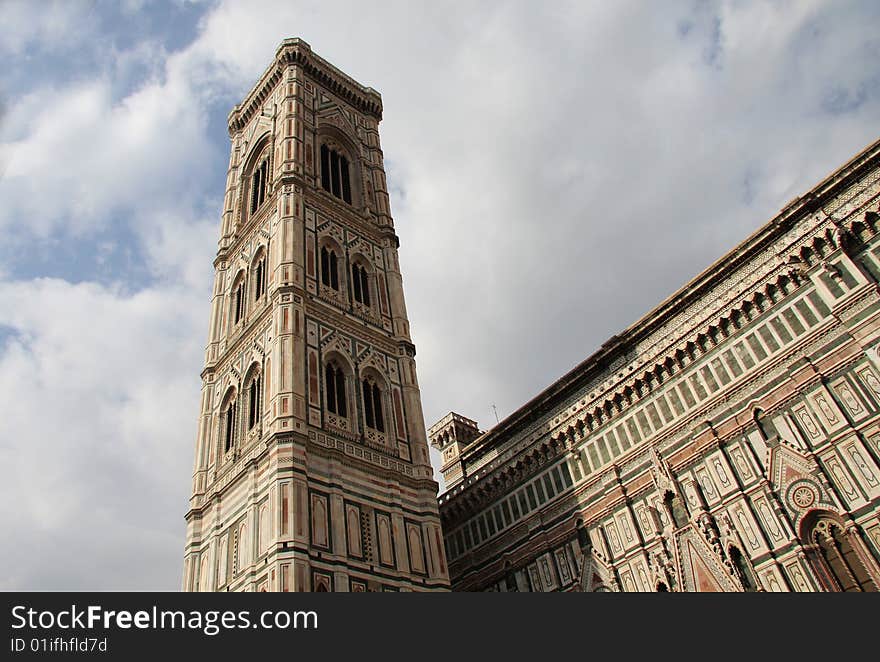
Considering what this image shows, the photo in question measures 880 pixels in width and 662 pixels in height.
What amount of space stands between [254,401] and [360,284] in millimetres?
5789

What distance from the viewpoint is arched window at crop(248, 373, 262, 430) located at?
65.4ft

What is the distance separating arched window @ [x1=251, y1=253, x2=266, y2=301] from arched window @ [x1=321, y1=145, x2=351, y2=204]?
421 centimetres

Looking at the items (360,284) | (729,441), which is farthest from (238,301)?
(729,441)

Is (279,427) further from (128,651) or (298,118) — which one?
(298,118)

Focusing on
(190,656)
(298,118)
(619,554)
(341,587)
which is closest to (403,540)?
(341,587)

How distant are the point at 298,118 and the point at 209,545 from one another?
54.6ft

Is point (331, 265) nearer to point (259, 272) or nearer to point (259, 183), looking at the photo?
point (259, 272)

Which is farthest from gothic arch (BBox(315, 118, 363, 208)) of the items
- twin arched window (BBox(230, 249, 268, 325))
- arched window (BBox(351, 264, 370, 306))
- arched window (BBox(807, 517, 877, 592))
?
arched window (BBox(807, 517, 877, 592))

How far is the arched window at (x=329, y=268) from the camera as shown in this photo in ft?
75.5

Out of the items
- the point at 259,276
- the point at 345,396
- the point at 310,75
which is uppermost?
the point at 310,75

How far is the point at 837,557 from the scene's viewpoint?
14180 millimetres

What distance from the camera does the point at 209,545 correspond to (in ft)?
61.0

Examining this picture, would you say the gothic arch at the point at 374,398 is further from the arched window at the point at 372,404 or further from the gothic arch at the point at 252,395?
the gothic arch at the point at 252,395

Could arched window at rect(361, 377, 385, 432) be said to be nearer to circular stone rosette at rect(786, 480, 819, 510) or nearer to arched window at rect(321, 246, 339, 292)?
arched window at rect(321, 246, 339, 292)
